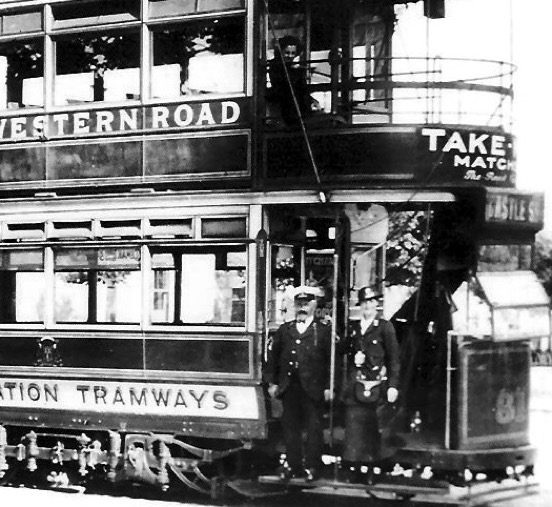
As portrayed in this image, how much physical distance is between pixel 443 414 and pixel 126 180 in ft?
10.9

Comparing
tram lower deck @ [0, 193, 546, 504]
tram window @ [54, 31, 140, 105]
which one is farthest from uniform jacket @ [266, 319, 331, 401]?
tram window @ [54, 31, 140, 105]

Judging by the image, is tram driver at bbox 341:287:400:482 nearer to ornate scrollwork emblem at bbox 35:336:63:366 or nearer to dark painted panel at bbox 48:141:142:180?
dark painted panel at bbox 48:141:142:180

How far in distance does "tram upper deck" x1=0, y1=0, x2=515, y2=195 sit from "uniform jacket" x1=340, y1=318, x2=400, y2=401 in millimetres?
1136

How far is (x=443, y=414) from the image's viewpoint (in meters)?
8.58

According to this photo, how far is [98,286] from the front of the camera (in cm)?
941

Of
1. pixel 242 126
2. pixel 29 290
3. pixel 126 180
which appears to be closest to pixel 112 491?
pixel 29 290

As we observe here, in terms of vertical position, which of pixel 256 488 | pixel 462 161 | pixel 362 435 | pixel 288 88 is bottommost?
pixel 256 488

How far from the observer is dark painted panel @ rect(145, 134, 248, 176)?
8.88 m

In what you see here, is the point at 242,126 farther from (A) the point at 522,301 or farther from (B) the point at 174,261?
(A) the point at 522,301

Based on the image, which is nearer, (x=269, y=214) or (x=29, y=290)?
(x=269, y=214)

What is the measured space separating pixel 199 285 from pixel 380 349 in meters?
1.65

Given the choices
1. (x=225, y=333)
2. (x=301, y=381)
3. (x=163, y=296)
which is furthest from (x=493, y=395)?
(x=163, y=296)

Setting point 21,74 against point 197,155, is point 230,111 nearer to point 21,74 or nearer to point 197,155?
point 197,155

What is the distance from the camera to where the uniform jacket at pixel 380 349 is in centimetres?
830
